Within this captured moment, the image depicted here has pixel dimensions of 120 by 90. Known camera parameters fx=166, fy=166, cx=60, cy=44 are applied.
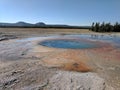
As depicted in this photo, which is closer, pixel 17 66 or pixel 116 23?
pixel 17 66

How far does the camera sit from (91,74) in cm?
704

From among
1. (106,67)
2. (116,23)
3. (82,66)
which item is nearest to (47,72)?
(82,66)

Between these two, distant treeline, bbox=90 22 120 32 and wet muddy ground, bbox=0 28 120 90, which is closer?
wet muddy ground, bbox=0 28 120 90

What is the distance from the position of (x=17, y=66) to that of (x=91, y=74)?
3520mm

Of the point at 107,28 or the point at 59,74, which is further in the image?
the point at 107,28

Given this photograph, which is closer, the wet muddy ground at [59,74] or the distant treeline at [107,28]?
the wet muddy ground at [59,74]

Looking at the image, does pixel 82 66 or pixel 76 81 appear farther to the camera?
pixel 82 66

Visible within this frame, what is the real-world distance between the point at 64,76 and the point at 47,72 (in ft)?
2.78

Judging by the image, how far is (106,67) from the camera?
805 centimetres

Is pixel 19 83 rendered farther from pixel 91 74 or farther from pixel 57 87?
pixel 91 74

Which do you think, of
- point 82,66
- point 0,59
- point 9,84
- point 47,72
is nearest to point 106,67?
point 82,66

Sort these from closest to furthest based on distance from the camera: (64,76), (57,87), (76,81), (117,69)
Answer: (57,87) < (76,81) < (64,76) < (117,69)

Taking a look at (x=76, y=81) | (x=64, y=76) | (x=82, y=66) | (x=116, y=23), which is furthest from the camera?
(x=116, y=23)

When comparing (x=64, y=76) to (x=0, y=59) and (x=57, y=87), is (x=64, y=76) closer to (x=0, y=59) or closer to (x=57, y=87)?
(x=57, y=87)
